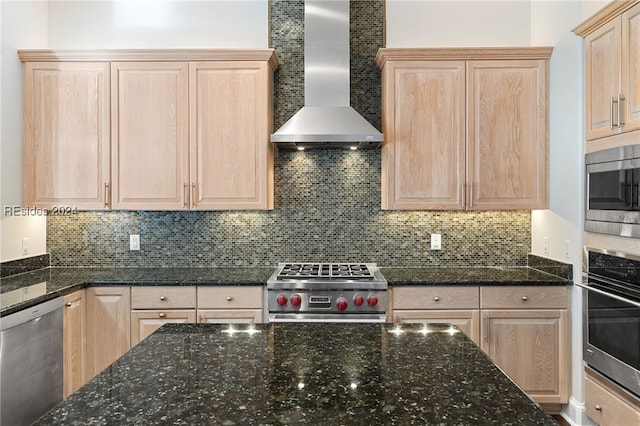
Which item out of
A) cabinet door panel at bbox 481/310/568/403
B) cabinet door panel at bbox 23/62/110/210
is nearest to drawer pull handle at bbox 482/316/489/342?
cabinet door panel at bbox 481/310/568/403

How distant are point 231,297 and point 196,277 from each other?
12.2 inches

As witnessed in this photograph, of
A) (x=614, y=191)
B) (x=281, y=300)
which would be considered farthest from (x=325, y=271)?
(x=614, y=191)

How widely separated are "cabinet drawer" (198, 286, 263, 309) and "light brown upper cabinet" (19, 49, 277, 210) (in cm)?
60

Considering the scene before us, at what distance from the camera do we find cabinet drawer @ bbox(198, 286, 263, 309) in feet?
9.53

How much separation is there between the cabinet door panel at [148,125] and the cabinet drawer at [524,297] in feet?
7.19

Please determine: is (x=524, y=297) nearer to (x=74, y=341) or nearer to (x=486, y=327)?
(x=486, y=327)

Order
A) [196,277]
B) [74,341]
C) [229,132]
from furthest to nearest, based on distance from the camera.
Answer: [229,132] < [196,277] < [74,341]

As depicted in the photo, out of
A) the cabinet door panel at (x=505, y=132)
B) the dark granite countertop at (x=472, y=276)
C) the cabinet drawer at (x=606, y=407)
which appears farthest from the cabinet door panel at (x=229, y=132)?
the cabinet drawer at (x=606, y=407)

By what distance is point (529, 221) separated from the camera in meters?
3.50

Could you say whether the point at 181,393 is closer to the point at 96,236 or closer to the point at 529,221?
the point at 96,236

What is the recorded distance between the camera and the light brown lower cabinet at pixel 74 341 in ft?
8.87

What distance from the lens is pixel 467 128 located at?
3145 millimetres

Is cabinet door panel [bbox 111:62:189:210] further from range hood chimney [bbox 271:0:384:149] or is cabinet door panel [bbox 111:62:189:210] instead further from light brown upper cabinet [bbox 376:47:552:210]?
light brown upper cabinet [bbox 376:47:552:210]

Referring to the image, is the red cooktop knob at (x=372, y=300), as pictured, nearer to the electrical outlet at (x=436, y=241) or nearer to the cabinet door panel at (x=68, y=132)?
the electrical outlet at (x=436, y=241)
